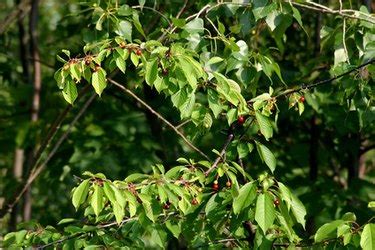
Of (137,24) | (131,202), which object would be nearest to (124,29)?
(137,24)

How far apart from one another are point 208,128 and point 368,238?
1.04 m

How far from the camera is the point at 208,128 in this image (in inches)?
148

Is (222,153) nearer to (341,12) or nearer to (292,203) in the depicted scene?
(292,203)

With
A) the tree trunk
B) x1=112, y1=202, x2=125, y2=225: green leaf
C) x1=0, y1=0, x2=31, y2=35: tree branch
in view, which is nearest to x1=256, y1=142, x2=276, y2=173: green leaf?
x1=112, y1=202, x2=125, y2=225: green leaf

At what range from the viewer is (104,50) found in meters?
3.29

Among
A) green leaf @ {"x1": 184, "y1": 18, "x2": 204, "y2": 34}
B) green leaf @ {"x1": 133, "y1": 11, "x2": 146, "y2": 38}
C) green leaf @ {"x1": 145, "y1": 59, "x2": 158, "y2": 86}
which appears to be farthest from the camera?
green leaf @ {"x1": 133, "y1": 11, "x2": 146, "y2": 38}

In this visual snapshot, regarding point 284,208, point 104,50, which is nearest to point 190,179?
point 284,208

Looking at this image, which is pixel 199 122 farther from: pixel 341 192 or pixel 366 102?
pixel 341 192

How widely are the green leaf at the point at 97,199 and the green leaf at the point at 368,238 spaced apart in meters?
1.02

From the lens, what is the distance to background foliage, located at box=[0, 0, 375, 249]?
327 centimetres

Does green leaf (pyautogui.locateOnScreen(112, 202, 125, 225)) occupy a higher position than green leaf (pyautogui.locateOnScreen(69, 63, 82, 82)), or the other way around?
green leaf (pyautogui.locateOnScreen(69, 63, 82, 82))

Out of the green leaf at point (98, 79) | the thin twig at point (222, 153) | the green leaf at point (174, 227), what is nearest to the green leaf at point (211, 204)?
the thin twig at point (222, 153)

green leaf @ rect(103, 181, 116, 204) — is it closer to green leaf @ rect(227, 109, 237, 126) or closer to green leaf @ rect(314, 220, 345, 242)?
green leaf @ rect(227, 109, 237, 126)

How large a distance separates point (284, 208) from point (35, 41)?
14.7 ft
